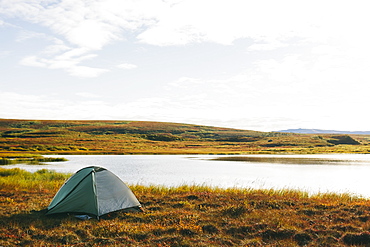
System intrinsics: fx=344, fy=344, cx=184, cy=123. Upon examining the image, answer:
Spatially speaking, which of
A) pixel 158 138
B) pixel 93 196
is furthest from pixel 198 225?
pixel 158 138

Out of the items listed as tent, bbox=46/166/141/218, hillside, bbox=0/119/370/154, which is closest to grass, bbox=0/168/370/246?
tent, bbox=46/166/141/218

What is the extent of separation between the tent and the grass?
16.9 inches

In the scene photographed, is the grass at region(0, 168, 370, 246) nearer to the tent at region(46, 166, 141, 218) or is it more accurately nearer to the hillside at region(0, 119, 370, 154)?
the tent at region(46, 166, 141, 218)

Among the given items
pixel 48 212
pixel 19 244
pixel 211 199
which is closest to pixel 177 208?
pixel 211 199

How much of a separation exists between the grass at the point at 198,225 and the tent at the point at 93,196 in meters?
0.43

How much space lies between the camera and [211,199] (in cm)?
1750

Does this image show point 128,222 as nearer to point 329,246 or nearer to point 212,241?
point 212,241

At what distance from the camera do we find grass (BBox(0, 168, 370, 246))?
10.5 metres

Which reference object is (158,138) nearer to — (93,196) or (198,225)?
(93,196)

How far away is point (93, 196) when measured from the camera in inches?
556

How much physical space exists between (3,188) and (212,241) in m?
15.9

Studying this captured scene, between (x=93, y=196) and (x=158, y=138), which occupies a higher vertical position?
(x=93, y=196)

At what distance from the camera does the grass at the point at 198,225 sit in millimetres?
10453

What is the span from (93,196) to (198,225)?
15.5ft
